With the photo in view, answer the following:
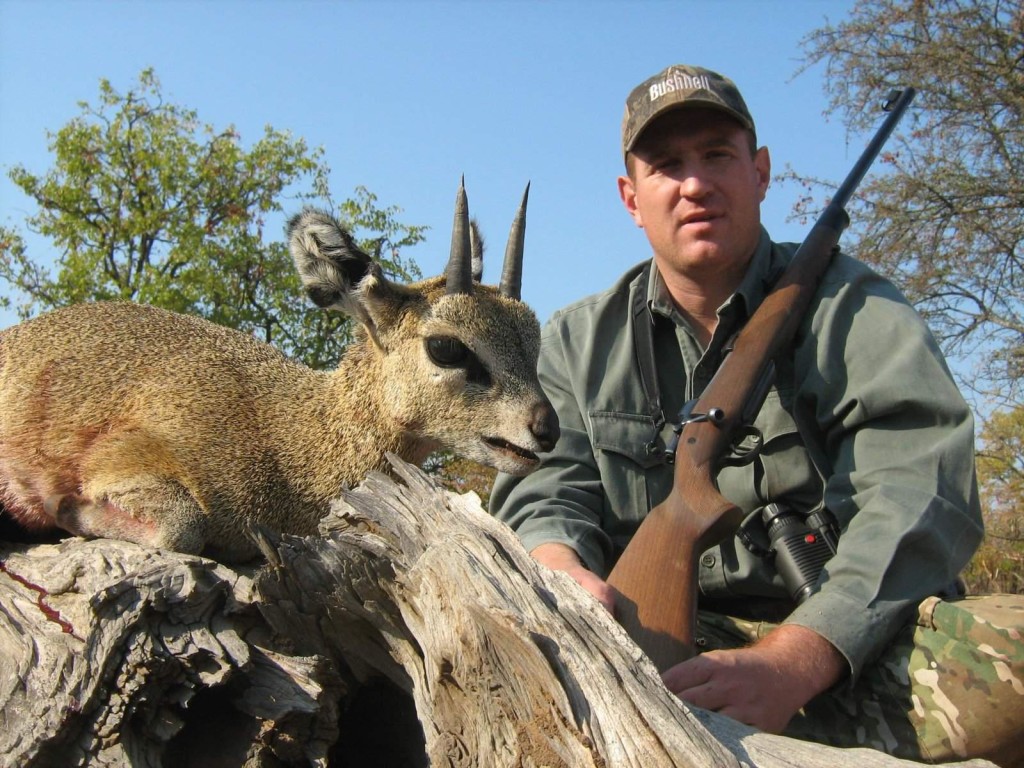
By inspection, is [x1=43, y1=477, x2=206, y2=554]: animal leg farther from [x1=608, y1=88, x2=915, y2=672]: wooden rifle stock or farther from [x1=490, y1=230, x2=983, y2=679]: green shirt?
[x1=608, y1=88, x2=915, y2=672]: wooden rifle stock

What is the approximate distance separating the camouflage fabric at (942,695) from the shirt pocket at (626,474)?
52.5 inches

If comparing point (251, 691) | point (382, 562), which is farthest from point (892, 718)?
point (251, 691)

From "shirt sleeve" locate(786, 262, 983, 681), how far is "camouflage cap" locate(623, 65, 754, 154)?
109cm

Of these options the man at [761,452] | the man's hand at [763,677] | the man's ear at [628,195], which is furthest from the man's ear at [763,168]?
the man's hand at [763,677]

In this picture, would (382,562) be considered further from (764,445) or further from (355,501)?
(764,445)

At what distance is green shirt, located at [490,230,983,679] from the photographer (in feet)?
13.3

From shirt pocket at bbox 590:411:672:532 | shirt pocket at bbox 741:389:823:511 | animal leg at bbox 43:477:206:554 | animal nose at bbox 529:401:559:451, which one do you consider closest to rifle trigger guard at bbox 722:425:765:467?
shirt pocket at bbox 741:389:823:511

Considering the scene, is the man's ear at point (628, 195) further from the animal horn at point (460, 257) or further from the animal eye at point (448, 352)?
the animal eye at point (448, 352)

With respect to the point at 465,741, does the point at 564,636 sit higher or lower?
higher

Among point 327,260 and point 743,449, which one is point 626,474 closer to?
point 743,449

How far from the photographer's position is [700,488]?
13.8 ft

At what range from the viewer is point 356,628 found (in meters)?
4.14

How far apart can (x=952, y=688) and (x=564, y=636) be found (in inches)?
69.5

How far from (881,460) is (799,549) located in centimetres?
53
